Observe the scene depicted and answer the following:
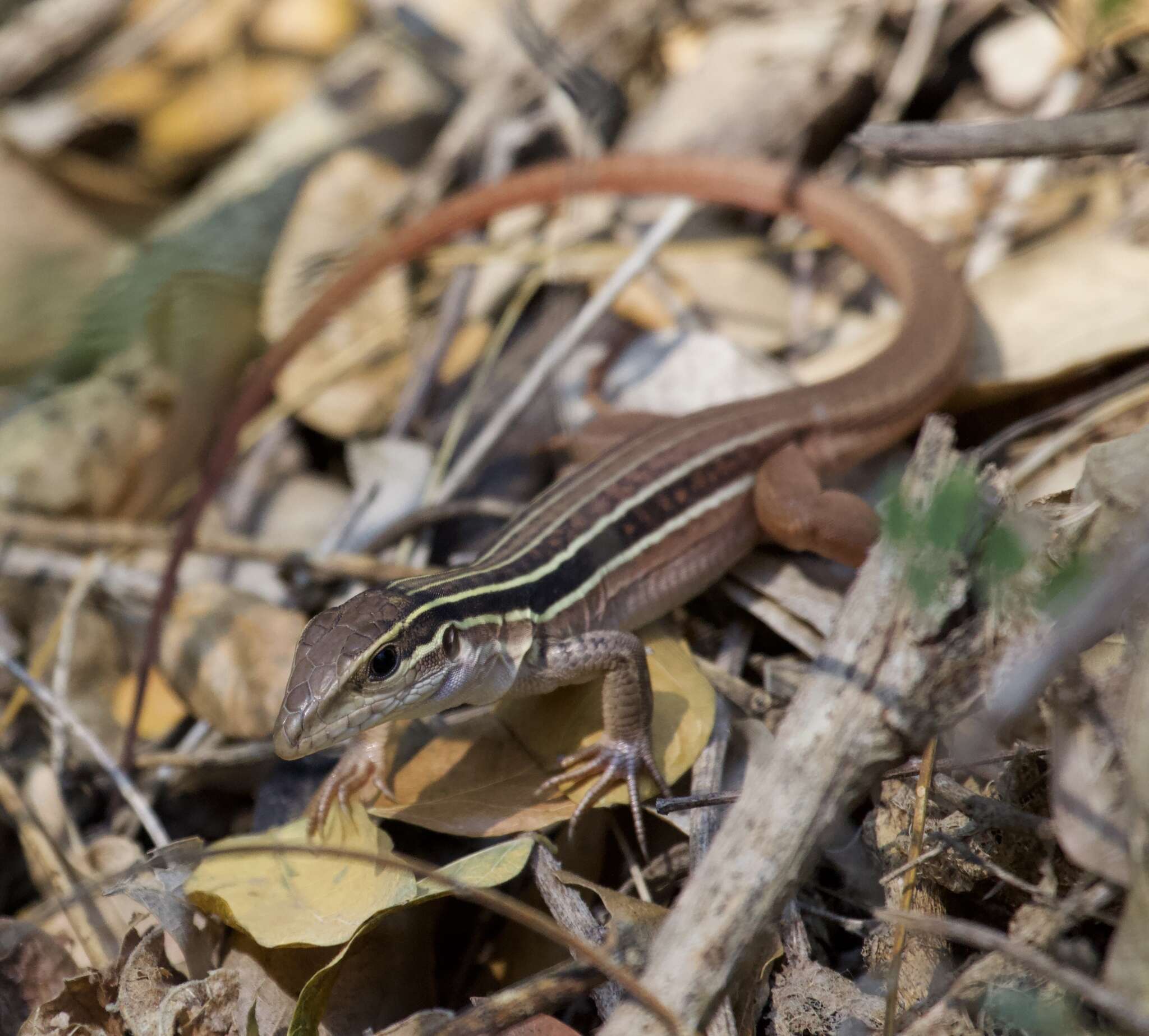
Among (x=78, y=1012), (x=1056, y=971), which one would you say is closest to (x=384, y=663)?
(x=78, y=1012)

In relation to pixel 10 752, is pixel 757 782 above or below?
above

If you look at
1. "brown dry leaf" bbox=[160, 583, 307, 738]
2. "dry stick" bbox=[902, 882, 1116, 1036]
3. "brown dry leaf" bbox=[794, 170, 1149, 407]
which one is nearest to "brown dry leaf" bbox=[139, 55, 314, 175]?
"brown dry leaf" bbox=[160, 583, 307, 738]

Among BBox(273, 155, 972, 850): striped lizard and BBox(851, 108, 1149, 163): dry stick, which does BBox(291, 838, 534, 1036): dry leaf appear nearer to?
BBox(273, 155, 972, 850): striped lizard

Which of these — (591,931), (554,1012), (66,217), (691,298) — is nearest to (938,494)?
(591,931)

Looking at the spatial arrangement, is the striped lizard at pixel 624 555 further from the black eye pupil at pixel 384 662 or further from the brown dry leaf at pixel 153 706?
the brown dry leaf at pixel 153 706

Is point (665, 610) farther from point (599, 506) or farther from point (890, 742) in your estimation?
point (890, 742)

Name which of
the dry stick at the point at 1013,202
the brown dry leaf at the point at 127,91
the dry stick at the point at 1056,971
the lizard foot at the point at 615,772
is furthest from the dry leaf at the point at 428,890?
the brown dry leaf at the point at 127,91
